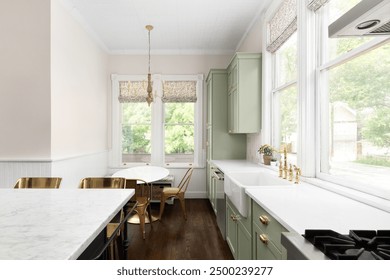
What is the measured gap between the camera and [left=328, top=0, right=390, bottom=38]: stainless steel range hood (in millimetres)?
949

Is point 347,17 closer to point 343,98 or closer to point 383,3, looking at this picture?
point 383,3

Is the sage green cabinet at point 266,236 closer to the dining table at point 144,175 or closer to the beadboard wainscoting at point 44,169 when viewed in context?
the dining table at point 144,175

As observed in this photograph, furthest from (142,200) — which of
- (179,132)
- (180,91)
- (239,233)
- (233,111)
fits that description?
(180,91)

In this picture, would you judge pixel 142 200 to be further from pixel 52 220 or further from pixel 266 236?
pixel 52 220

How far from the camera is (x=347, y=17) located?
107 cm

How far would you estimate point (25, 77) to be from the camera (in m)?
3.20

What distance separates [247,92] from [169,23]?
5.75 feet

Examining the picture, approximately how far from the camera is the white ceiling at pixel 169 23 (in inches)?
146

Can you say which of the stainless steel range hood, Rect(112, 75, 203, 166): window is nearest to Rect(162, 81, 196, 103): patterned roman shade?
Rect(112, 75, 203, 166): window

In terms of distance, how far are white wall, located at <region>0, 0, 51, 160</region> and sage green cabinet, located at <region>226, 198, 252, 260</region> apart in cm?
233

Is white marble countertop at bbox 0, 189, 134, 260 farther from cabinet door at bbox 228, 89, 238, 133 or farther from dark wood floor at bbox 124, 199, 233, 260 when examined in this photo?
cabinet door at bbox 228, 89, 238, 133

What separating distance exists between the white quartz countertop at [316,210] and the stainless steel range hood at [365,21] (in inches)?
34.2
